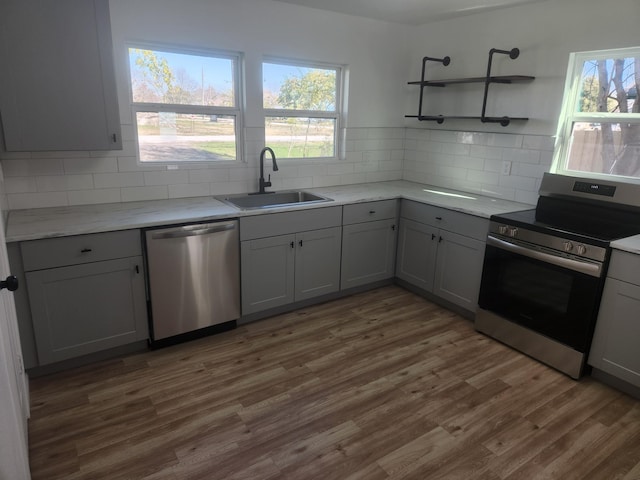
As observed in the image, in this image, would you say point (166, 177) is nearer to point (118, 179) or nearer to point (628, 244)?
point (118, 179)

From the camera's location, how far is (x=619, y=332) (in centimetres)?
239

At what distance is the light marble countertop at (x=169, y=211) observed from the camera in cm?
236

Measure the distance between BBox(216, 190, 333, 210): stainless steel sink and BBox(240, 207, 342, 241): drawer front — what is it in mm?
118

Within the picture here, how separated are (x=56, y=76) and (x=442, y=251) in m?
2.79

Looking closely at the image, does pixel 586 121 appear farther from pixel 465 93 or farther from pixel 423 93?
pixel 423 93

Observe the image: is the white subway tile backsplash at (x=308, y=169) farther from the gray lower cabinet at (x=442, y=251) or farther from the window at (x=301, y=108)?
the gray lower cabinet at (x=442, y=251)

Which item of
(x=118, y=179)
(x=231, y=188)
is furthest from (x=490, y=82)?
(x=118, y=179)

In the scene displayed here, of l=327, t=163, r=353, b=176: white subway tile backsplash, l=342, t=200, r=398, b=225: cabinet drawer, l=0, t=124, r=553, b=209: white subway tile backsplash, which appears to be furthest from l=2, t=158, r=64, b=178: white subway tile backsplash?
l=327, t=163, r=353, b=176: white subway tile backsplash

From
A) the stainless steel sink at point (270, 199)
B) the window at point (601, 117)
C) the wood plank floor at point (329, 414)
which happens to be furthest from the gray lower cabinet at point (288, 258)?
the window at point (601, 117)

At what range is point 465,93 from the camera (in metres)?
3.75

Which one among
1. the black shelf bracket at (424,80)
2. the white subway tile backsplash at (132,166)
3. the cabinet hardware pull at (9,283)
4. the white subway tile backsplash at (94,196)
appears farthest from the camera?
the black shelf bracket at (424,80)

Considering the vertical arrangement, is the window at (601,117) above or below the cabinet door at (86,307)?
above

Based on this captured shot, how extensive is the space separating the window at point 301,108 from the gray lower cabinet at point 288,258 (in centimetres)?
82

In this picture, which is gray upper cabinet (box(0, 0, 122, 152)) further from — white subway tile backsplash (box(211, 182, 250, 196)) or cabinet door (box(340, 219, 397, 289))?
cabinet door (box(340, 219, 397, 289))
